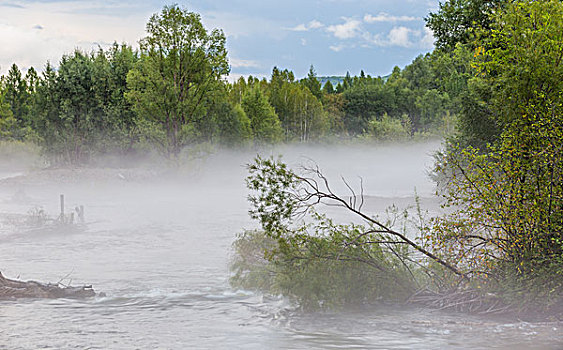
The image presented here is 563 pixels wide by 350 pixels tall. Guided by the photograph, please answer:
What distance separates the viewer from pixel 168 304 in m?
15.9

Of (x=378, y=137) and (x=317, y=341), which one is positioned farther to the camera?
(x=378, y=137)

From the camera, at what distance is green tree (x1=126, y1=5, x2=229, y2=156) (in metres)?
45.7

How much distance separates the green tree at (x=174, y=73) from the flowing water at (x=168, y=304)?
9461mm

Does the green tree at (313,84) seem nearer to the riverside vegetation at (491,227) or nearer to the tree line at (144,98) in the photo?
the tree line at (144,98)

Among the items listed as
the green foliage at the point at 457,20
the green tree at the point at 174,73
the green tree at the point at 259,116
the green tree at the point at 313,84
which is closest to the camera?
the green foliage at the point at 457,20

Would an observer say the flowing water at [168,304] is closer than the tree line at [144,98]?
Yes

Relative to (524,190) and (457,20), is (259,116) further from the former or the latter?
(524,190)

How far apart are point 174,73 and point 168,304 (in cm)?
3198

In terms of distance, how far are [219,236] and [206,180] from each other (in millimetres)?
23297

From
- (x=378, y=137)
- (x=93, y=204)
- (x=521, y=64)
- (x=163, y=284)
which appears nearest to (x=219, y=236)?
(x=163, y=284)

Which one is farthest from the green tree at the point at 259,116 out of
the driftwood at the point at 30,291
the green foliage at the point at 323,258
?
the green foliage at the point at 323,258

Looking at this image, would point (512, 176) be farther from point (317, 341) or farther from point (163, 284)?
point (163, 284)

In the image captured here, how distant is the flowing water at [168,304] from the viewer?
40.2ft

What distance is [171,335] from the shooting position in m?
13.2
